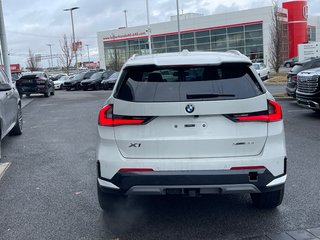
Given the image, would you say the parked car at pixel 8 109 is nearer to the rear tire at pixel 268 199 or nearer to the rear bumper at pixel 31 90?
the rear tire at pixel 268 199

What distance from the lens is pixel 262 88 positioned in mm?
3918

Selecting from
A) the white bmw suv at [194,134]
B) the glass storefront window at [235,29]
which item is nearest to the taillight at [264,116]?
the white bmw suv at [194,134]

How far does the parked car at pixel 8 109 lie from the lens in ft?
25.0

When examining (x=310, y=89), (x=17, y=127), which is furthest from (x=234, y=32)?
(x=17, y=127)

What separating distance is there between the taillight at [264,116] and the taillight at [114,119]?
2.67 ft

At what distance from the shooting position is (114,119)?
3889 millimetres

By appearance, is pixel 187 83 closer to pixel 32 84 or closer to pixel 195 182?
pixel 195 182

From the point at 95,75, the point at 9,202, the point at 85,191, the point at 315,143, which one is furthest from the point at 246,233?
the point at 95,75

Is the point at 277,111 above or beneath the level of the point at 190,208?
above

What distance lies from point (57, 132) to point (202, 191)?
7634mm

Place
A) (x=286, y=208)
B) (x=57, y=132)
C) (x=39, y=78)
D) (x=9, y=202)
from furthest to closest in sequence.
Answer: (x=39, y=78)
(x=57, y=132)
(x=9, y=202)
(x=286, y=208)

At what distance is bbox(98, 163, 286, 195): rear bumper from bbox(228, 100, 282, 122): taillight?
46cm

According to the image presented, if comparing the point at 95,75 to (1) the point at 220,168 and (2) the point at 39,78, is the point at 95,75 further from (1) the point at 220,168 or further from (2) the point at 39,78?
(1) the point at 220,168

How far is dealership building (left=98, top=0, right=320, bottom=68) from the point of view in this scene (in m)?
53.3
